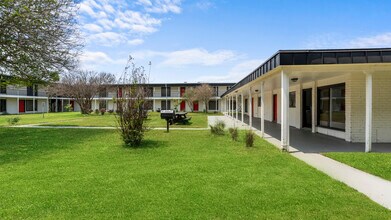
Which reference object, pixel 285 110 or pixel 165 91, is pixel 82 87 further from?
pixel 285 110

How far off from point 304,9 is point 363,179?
8159mm

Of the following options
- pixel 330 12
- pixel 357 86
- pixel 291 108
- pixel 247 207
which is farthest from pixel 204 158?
pixel 291 108

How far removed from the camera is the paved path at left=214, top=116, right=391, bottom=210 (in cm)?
476

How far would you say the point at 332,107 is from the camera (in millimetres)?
12758

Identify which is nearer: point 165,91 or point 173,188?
point 173,188

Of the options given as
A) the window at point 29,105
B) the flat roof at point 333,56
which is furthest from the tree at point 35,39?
the window at point 29,105

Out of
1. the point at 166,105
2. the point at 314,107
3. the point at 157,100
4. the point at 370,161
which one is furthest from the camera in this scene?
A: the point at 157,100

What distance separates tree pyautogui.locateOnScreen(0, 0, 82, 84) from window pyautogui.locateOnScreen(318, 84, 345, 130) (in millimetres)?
12320

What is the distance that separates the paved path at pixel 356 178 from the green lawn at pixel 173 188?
25 centimetres

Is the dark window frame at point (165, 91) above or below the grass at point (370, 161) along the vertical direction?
above

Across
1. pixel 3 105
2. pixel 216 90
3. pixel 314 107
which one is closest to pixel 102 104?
pixel 3 105

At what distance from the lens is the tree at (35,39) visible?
12336 mm

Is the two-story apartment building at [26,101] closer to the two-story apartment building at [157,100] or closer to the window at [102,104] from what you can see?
the two-story apartment building at [157,100]

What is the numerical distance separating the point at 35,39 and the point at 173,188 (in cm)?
1151
